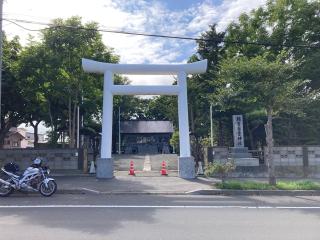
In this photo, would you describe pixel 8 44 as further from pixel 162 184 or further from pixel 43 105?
pixel 162 184

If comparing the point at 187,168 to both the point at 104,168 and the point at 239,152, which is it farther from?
the point at 104,168

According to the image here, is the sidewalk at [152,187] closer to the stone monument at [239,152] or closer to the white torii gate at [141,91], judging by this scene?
the white torii gate at [141,91]

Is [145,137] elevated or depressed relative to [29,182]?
elevated

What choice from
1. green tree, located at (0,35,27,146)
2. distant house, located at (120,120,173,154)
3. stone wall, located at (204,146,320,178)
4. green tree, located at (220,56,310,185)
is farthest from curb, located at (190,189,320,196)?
distant house, located at (120,120,173,154)

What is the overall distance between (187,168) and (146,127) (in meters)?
31.5

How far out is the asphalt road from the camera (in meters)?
7.18

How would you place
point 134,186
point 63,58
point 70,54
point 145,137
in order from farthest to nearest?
1. point 145,137
2. point 70,54
3. point 63,58
4. point 134,186

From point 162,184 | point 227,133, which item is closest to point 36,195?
point 162,184

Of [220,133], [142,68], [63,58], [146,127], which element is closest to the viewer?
[142,68]

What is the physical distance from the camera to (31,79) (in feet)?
70.0

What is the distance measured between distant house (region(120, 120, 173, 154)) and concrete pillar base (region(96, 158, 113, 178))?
29.9 m

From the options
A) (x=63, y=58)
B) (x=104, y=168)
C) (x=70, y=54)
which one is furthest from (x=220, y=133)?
(x=104, y=168)

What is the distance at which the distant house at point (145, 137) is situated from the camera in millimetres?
48344

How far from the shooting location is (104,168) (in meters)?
17.8
